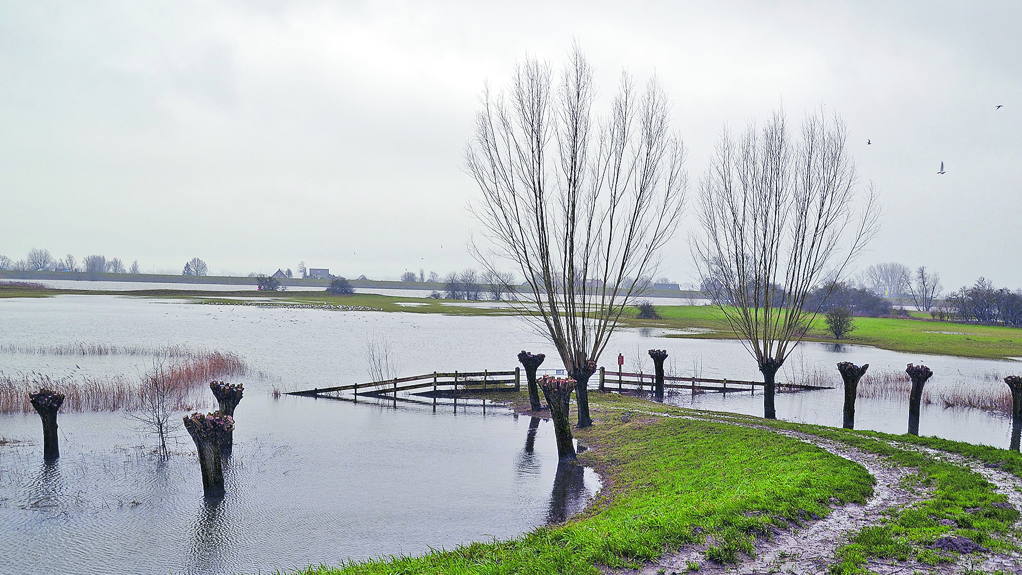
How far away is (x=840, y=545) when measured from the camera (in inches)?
314

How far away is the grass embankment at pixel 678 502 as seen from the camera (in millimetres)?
7762

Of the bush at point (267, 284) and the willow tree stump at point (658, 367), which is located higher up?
the bush at point (267, 284)

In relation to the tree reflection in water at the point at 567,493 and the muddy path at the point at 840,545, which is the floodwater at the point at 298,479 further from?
the muddy path at the point at 840,545

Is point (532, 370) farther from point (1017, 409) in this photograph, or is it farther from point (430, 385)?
point (1017, 409)

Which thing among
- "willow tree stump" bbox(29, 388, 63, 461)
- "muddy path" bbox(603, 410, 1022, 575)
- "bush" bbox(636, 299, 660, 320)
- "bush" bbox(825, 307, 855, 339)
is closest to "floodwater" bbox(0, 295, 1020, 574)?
"willow tree stump" bbox(29, 388, 63, 461)

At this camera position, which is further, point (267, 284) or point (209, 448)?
point (267, 284)

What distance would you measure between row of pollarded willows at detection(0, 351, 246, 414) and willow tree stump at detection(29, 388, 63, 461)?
327 centimetres

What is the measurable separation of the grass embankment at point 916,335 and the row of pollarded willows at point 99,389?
119 ft

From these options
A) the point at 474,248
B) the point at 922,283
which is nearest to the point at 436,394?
the point at 474,248

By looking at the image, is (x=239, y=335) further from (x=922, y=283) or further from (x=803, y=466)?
(x=922, y=283)

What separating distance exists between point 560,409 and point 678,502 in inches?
231

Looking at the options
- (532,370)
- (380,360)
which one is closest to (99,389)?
(380,360)

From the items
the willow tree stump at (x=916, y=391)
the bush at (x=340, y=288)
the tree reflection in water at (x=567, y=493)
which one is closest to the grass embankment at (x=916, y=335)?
the willow tree stump at (x=916, y=391)

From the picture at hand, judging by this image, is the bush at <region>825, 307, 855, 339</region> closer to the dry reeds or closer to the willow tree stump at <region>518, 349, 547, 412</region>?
the dry reeds
